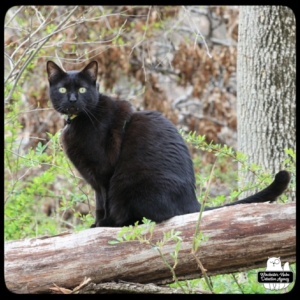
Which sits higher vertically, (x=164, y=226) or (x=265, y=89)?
(x=265, y=89)

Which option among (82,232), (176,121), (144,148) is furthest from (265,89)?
(176,121)

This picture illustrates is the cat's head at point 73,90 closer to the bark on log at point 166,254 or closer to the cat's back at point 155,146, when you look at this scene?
the cat's back at point 155,146

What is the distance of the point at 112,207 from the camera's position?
11.9ft

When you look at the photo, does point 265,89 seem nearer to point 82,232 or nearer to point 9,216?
point 82,232

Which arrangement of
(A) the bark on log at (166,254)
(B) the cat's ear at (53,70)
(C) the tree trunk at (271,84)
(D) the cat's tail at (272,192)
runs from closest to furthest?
(A) the bark on log at (166,254)
(D) the cat's tail at (272,192)
(B) the cat's ear at (53,70)
(C) the tree trunk at (271,84)

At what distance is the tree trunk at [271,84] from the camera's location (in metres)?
4.55

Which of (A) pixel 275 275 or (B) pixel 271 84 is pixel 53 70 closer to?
(B) pixel 271 84

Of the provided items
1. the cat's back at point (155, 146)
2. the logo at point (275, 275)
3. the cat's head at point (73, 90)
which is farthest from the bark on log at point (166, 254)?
the cat's head at point (73, 90)

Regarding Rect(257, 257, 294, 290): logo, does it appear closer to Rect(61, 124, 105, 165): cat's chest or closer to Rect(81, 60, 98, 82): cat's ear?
Rect(61, 124, 105, 165): cat's chest

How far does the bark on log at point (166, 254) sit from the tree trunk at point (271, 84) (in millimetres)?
1500

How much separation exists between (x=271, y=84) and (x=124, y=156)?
1739 millimetres

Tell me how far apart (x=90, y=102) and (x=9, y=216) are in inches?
59.1

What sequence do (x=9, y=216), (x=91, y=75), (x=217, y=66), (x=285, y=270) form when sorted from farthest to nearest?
(x=217, y=66)
(x=9, y=216)
(x=91, y=75)
(x=285, y=270)

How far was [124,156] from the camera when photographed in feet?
11.9
